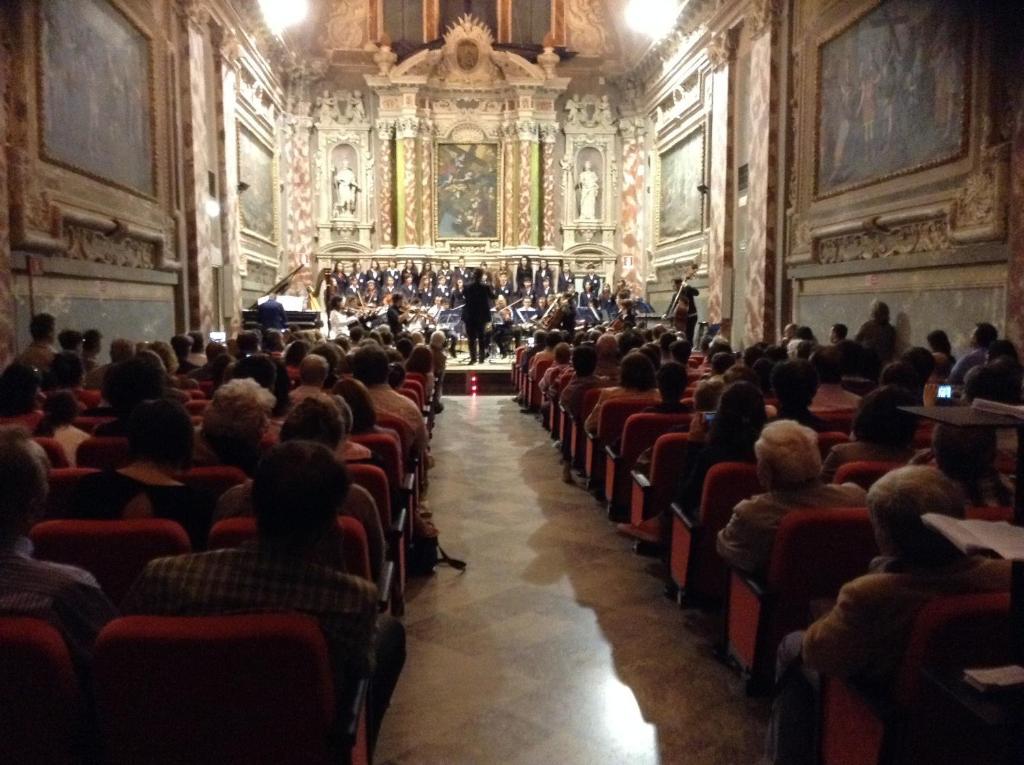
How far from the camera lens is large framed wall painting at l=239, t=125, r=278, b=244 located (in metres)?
15.4

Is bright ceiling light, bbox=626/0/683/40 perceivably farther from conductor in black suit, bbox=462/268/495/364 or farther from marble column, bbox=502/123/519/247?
conductor in black suit, bbox=462/268/495/364

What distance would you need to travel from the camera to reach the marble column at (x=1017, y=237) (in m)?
7.07

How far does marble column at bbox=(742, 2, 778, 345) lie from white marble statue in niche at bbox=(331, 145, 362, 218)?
10.3m

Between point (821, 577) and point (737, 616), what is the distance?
55 centimetres

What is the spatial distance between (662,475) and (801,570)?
1700mm

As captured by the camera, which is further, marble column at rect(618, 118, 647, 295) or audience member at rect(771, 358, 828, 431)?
marble column at rect(618, 118, 647, 295)

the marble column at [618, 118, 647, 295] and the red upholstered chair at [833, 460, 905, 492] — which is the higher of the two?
the marble column at [618, 118, 647, 295]

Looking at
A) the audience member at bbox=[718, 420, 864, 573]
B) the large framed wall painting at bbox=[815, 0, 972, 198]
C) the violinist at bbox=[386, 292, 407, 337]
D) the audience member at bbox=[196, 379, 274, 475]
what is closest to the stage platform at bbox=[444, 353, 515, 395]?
the violinist at bbox=[386, 292, 407, 337]

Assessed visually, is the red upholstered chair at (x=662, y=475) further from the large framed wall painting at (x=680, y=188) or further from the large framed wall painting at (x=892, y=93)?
the large framed wall painting at (x=680, y=188)

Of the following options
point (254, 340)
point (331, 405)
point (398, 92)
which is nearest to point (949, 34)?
point (254, 340)

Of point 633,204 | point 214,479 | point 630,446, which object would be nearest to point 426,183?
point 633,204

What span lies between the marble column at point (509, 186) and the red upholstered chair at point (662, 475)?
52.8ft

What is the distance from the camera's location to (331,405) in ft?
10.2

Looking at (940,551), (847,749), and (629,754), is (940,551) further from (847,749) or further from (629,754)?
(629,754)
